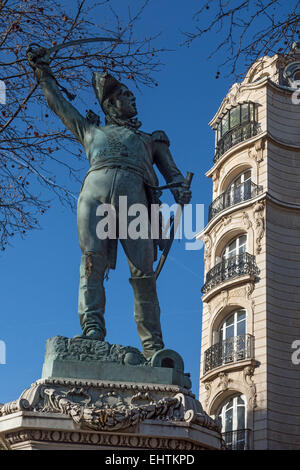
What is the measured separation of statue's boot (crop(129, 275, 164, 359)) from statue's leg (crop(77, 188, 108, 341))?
0.29 m

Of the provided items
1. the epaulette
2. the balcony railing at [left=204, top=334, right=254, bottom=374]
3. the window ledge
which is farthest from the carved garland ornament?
the window ledge

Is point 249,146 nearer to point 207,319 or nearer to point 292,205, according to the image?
point 292,205

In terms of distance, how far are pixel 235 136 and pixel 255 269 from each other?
248 inches

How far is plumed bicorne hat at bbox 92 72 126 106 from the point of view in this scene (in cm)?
654

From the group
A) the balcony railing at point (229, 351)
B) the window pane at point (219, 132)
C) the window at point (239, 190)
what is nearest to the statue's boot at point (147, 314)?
the balcony railing at point (229, 351)

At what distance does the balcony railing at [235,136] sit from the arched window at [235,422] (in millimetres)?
9813

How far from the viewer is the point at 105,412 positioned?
15.8 ft

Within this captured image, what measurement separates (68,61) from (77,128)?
13.1 feet

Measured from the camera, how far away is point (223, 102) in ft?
99.3

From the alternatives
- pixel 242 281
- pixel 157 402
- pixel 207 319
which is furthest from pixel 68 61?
pixel 207 319

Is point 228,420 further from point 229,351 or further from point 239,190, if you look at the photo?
point 239,190

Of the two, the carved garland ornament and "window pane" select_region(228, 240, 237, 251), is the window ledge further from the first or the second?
the carved garland ornament

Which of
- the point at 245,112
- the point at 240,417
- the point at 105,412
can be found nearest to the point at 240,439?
the point at 240,417

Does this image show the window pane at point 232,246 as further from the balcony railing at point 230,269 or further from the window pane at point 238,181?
the window pane at point 238,181
